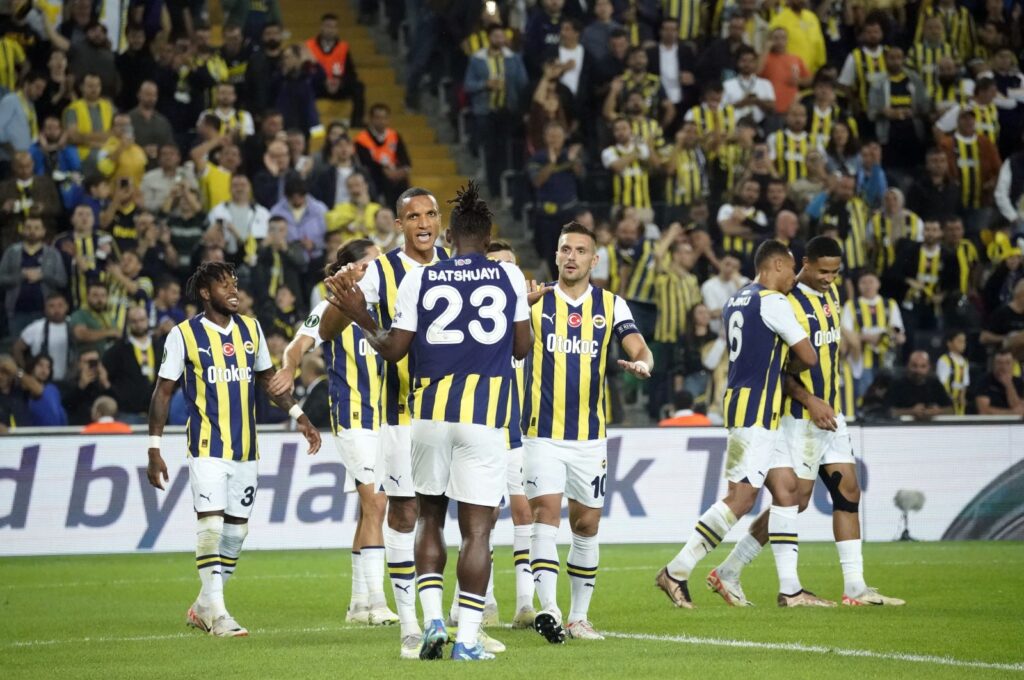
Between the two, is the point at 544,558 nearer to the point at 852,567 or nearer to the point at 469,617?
the point at 469,617

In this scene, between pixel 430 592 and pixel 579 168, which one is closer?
pixel 430 592

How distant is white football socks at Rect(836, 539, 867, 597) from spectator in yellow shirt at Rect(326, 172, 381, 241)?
9.09m

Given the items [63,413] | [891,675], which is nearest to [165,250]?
[63,413]

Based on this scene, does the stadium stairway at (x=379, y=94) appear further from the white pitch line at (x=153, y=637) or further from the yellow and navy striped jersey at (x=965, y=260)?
the white pitch line at (x=153, y=637)

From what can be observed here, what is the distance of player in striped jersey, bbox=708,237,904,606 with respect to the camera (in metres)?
11.0

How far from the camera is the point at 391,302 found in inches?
341

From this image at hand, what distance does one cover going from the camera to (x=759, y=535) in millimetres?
11125

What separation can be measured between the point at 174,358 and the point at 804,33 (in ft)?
49.4

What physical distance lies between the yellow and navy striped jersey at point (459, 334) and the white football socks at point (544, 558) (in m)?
1.34

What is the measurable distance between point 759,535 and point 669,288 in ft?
26.3

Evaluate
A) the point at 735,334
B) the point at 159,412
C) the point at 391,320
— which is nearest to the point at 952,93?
the point at 735,334

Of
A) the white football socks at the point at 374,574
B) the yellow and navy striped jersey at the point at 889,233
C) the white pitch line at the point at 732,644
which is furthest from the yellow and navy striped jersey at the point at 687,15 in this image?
the white pitch line at the point at 732,644

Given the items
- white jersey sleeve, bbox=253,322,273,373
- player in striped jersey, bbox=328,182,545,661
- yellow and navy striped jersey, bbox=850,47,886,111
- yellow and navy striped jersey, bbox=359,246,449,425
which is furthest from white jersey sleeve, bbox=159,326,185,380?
yellow and navy striped jersey, bbox=850,47,886,111

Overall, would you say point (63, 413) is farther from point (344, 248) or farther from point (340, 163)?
Answer: point (344, 248)
